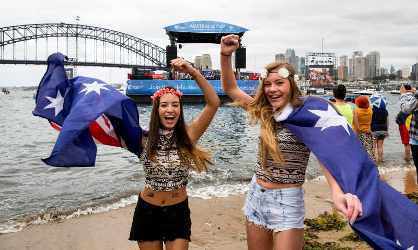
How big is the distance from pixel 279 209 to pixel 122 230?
4502 mm

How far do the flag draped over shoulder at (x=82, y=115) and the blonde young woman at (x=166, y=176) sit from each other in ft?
0.76

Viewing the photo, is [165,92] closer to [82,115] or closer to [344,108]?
[82,115]

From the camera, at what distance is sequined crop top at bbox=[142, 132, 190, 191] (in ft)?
12.2

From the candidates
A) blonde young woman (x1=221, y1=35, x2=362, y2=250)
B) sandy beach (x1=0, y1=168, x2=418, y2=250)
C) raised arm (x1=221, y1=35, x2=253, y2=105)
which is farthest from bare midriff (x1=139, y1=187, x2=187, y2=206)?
sandy beach (x1=0, y1=168, x2=418, y2=250)

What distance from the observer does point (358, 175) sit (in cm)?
309

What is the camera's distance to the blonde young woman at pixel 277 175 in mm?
3273

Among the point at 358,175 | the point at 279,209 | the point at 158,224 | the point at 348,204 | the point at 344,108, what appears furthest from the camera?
the point at 344,108

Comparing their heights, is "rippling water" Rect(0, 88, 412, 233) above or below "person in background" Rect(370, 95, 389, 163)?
below

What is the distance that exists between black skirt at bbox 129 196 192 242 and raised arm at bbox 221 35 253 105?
1046 mm

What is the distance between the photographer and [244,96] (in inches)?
152

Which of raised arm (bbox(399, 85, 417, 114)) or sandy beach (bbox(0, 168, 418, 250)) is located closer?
raised arm (bbox(399, 85, 417, 114))

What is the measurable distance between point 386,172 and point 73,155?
1111 centimetres

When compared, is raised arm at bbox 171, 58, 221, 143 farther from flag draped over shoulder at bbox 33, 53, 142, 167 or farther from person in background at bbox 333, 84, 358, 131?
person in background at bbox 333, 84, 358, 131

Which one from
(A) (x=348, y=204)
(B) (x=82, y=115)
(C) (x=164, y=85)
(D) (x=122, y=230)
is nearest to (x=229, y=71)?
(B) (x=82, y=115)
